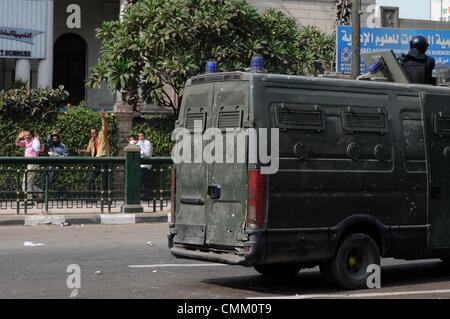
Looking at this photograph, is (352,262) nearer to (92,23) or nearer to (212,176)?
(212,176)

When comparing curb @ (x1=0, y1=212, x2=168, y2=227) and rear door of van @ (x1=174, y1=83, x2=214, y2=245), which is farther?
curb @ (x1=0, y1=212, x2=168, y2=227)

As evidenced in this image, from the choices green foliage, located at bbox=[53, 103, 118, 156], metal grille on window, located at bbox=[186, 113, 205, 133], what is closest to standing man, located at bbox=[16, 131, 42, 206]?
green foliage, located at bbox=[53, 103, 118, 156]

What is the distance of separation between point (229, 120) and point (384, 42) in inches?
995

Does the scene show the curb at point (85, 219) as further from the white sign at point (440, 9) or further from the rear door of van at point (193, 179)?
the white sign at point (440, 9)

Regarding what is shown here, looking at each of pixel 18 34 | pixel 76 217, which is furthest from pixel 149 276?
pixel 18 34

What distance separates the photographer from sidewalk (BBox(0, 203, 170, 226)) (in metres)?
17.4

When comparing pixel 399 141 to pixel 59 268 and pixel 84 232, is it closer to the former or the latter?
pixel 59 268

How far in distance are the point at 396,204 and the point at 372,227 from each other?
0.44m

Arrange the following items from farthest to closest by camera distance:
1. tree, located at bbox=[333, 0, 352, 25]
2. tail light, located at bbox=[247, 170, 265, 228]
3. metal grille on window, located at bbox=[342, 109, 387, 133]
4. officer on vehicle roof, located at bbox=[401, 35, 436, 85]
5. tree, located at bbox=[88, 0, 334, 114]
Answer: tree, located at bbox=[333, 0, 352, 25] → tree, located at bbox=[88, 0, 334, 114] → officer on vehicle roof, located at bbox=[401, 35, 436, 85] → metal grille on window, located at bbox=[342, 109, 387, 133] → tail light, located at bbox=[247, 170, 265, 228]

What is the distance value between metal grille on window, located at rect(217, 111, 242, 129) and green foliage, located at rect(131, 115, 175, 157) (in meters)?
16.0

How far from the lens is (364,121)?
9.75 metres

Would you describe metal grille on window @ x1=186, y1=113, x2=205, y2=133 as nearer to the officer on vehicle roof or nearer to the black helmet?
the officer on vehicle roof

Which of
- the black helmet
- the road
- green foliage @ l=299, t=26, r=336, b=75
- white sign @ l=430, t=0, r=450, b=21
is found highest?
white sign @ l=430, t=0, r=450, b=21
